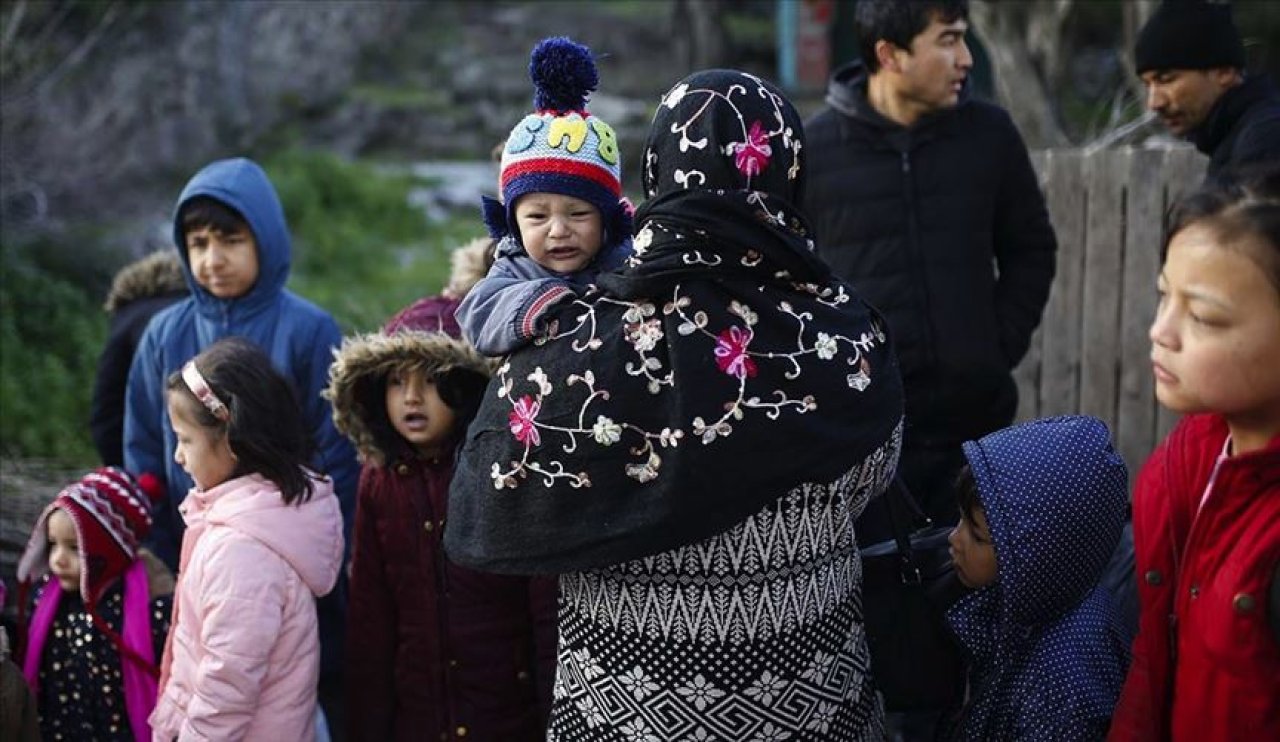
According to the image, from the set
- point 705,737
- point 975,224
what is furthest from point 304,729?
point 975,224

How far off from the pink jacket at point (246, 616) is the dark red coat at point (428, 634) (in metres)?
0.14

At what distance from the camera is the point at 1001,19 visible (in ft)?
25.7

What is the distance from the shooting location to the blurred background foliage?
27.8ft

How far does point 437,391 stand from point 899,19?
1704mm

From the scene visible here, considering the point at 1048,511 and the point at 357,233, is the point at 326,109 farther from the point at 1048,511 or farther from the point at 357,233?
the point at 1048,511

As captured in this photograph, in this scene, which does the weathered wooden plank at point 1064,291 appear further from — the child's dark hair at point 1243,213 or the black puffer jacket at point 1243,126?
the child's dark hair at point 1243,213

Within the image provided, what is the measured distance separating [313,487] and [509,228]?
86 centimetres

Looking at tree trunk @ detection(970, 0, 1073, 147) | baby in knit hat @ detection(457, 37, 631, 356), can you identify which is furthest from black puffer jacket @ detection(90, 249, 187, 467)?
A: tree trunk @ detection(970, 0, 1073, 147)

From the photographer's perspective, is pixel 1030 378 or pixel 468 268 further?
pixel 1030 378

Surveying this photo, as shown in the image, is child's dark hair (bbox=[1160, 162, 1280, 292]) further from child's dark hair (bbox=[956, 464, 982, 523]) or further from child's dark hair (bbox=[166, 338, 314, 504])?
child's dark hair (bbox=[166, 338, 314, 504])

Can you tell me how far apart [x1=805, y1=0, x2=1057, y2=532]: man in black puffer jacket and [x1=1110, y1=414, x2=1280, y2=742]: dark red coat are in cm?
156

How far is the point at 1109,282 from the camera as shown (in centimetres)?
548

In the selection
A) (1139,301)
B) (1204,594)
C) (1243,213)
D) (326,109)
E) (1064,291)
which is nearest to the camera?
(1243,213)

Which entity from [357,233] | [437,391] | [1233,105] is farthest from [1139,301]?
[357,233]
